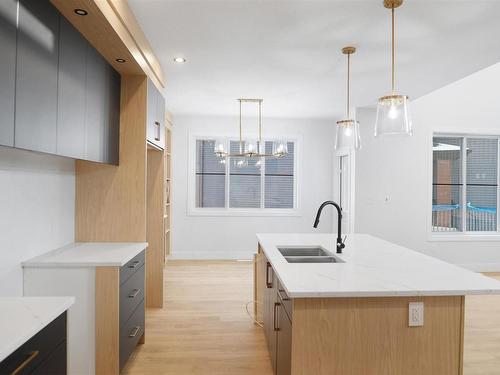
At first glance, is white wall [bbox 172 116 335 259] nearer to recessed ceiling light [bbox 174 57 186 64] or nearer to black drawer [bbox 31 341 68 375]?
recessed ceiling light [bbox 174 57 186 64]

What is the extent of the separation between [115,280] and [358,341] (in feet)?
4.95

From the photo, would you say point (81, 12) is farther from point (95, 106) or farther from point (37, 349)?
point (37, 349)

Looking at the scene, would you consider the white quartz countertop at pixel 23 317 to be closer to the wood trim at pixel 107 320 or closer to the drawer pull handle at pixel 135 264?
the wood trim at pixel 107 320

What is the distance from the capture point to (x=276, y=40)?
9.02 ft

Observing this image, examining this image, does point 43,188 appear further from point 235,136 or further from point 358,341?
point 235,136

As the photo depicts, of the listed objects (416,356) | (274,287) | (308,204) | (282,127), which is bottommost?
(416,356)

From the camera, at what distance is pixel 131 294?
2.47 metres

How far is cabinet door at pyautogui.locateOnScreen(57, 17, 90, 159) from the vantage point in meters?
1.80

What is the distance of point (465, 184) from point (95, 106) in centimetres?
571

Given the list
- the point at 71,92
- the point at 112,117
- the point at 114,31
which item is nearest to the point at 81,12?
the point at 114,31

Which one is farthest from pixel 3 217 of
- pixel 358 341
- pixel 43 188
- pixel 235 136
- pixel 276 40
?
pixel 235 136

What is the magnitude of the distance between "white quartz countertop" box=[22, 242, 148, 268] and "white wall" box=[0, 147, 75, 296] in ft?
0.24

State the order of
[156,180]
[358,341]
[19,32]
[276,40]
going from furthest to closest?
[156,180] < [276,40] < [358,341] < [19,32]

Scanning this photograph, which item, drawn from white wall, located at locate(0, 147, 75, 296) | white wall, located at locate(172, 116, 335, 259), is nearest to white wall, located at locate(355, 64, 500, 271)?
white wall, located at locate(172, 116, 335, 259)
